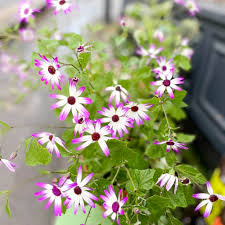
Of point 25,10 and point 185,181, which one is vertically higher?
point 25,10

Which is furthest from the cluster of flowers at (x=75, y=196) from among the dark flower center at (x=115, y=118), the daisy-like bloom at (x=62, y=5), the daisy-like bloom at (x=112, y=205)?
the daisy-like bloom at (x=62, y=5)

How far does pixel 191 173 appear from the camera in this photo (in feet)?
1.55

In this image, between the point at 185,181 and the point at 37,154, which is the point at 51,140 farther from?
the point at 185,181

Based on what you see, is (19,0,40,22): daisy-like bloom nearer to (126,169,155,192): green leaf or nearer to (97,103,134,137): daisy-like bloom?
(97,103,134,137): daisy-like bloom

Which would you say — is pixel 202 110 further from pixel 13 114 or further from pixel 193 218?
pixel 13 114

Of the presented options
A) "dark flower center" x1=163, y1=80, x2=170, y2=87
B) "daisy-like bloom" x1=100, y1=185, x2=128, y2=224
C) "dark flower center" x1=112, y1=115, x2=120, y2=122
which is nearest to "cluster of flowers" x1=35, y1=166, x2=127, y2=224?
"daisy-like bloom" x1=100, y1=185, x2=128, y2=224

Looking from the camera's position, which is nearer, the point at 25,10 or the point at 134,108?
the point at 134,108

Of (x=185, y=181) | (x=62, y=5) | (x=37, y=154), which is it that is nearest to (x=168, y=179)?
(x=185, y=181)

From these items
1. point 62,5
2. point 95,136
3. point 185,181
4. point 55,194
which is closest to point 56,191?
point 55,194

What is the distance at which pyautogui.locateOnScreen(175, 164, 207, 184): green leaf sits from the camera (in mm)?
460

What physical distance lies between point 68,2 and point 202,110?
142 centimetres

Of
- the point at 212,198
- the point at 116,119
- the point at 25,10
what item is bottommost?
the point at 212,198

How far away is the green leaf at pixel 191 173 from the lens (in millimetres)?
460

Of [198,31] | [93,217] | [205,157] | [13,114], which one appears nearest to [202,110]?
[205,157]
